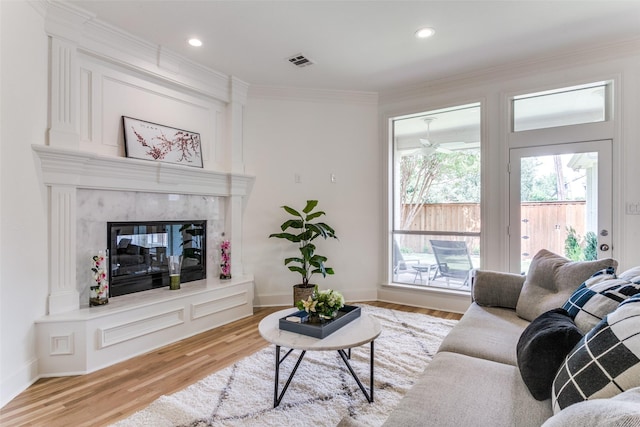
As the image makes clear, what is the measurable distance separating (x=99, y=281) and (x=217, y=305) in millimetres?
1106

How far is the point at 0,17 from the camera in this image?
2102mm

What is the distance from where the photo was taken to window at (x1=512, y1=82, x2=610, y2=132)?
3324 mm

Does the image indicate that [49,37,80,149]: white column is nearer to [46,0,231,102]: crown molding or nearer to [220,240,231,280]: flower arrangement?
[46,0,231,102]: crown molding

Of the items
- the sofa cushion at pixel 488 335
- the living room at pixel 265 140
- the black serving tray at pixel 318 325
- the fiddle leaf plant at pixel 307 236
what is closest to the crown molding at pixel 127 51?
the living room at pixel 265 140

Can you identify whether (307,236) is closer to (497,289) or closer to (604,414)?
(497,289)

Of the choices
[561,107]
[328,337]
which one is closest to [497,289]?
[328,337]

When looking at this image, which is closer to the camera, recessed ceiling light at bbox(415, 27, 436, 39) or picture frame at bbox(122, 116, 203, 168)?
recessed ceiling light at bbox(415, 27, 436, 39)

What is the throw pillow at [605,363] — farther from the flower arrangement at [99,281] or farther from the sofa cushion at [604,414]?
the flower arrangement at [99,281]

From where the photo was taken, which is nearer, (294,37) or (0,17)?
(0,17)

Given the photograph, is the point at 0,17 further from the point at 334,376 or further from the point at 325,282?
the point at 325,282

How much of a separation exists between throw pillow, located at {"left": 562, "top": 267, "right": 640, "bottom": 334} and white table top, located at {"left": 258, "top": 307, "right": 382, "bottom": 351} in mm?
1007

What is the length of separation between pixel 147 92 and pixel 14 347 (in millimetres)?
2361

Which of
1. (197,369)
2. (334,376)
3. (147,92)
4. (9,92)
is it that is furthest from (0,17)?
(334,376)

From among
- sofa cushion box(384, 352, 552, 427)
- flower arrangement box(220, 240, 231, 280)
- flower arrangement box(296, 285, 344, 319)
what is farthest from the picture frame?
sofa cushion box(384, 352, 552, 427)
